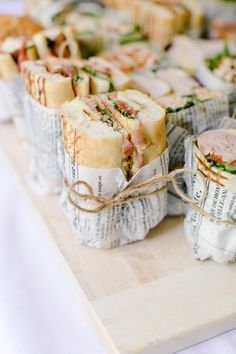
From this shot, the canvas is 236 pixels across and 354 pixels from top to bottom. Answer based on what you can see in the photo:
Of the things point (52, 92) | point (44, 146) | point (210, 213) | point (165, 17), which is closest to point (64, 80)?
point (52, 92)

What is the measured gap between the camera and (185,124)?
2.83 feet

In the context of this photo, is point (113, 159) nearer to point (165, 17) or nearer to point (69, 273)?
point (69, 273)

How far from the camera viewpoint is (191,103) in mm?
882

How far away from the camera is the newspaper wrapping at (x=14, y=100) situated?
102cm

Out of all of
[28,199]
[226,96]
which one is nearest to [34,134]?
[28,199]

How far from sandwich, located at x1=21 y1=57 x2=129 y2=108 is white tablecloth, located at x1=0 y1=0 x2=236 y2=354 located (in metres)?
0.25

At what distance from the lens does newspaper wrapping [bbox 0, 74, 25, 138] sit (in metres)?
1.02

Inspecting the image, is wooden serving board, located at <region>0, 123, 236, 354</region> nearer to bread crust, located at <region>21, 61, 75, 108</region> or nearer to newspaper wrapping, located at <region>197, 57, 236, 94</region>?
bread crust, located at <region>21, 61, 75, 108</region>

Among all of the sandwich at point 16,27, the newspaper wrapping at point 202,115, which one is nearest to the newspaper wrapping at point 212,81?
the newspaper wrapping at point 202,115

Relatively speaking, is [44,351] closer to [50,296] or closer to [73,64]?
[50,296]

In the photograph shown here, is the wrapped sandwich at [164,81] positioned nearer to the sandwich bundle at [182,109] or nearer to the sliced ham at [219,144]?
the sandwich bundle at [182,109]

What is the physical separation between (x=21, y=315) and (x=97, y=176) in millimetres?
257

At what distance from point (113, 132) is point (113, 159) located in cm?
4

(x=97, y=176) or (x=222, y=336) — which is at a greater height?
(x=97, y=176)
